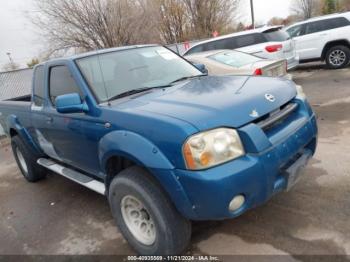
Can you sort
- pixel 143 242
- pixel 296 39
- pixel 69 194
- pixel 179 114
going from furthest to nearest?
1. pixel 296 39
2. pixel 69 194
3. pixel 143 242
4. pixel 179 114

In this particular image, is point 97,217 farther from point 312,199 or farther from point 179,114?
point 312,199

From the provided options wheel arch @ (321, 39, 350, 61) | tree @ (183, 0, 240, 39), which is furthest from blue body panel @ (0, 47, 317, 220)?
tree @ (183, 0, 240, 39)

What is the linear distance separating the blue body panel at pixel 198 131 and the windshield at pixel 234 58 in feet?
12.7

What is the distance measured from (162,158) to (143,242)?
0.95 metres

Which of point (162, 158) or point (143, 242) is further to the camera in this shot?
point (143, 242)

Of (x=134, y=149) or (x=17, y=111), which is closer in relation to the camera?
(x=134, y=149)

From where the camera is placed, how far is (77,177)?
155 inches

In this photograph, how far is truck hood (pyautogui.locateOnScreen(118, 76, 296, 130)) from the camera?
2.57m

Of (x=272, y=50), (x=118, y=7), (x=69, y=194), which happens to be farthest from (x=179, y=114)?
(x=118, y=7)

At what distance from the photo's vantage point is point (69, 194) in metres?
4.92

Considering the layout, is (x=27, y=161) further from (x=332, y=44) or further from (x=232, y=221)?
(x=332, y=44)

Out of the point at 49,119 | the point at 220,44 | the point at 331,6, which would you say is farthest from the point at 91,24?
the point at 331,6

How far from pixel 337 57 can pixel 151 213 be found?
34.3ft

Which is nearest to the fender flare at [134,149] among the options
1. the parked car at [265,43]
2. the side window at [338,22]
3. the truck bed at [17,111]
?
the truck bed at [17,111]
